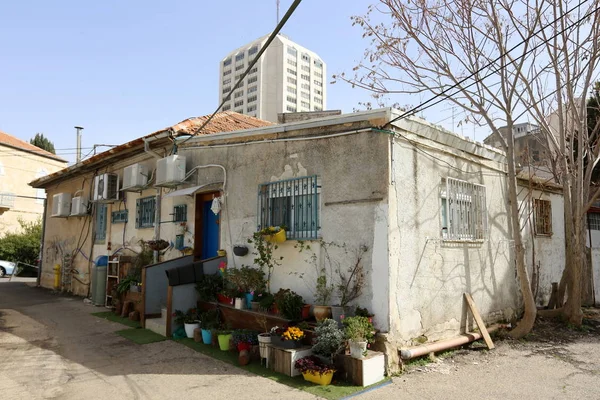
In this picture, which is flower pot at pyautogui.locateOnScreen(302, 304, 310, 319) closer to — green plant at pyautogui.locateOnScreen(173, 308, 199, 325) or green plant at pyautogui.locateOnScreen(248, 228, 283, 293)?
green plant at pyautogui.locateOnScreen(248, 228, 283, 293)

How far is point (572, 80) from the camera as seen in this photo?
26.2ft

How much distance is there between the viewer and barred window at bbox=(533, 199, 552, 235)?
10.1 metres

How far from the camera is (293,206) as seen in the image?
704 centimetres

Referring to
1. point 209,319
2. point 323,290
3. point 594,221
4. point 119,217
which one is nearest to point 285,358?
point 323,290

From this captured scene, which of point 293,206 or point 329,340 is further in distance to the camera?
point 293,206

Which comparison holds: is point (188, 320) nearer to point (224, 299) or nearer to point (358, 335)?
point (224, 299)

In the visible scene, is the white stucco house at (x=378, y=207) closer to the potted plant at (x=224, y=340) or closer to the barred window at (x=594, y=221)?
the potted plant at (x=224, y=340)

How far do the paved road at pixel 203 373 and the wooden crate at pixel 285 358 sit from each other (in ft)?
1.11

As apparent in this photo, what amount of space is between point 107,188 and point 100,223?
1.83 metres

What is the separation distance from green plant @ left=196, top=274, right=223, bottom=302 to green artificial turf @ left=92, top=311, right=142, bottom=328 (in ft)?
5.50

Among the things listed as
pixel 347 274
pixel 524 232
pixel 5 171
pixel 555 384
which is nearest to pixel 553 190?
pixel 524 232

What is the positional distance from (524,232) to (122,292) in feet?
30.6

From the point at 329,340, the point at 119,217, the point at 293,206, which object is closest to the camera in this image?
the point at 329,340

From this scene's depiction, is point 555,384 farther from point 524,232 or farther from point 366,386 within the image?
point 524,232
